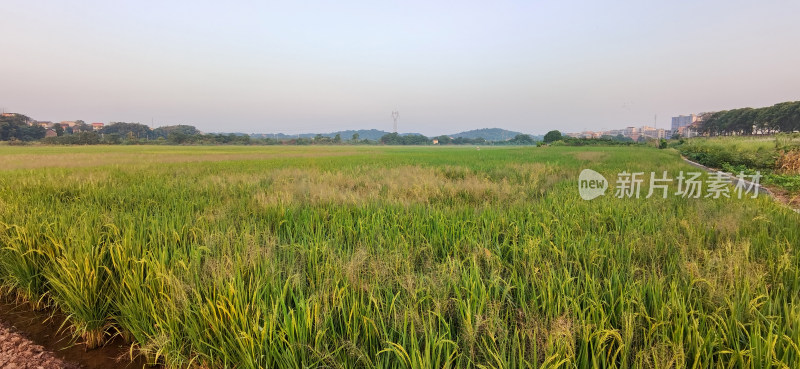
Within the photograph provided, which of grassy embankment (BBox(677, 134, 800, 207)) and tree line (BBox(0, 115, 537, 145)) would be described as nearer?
grassy embankment (BBox(677, 134, 800, 207))

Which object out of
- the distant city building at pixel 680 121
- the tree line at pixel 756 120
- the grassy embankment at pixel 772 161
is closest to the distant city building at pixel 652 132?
the distant city building at pixel 680 121

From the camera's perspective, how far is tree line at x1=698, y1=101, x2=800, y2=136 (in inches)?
2557

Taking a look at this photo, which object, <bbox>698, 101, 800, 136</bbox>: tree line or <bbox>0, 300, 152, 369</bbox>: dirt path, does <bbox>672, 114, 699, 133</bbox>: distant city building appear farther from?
<bbox>0, 300, 152, 369</bbox>: dirt path

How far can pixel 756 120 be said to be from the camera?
73.5 m

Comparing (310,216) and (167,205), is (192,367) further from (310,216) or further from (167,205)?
(167,205)

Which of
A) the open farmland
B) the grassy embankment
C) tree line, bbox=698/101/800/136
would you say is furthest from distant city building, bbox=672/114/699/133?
the open farmland

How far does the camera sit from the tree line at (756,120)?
64.9m

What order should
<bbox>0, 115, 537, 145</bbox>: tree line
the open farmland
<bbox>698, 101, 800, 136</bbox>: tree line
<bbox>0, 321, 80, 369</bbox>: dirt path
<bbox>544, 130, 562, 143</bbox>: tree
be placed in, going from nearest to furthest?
the open farmland
<bbox>0, 321, 80, 369</bbox>: dirt path
<bbox>698, 101, 800, 136</bbox>: tree line
<bbox>0, 115, 537, 145</bbox>: tree line
<bbox>544, 130, 562, 143</bbox>: tree

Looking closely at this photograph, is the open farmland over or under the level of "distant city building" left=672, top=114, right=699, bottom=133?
Result: under

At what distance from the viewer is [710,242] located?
317cm

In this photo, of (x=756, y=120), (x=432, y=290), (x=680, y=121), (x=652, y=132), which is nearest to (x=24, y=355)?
(x=432, y=290)

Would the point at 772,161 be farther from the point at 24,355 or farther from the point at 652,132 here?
the point at 652,132

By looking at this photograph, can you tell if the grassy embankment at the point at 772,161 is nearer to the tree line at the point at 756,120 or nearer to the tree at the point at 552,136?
the tree line at the point at 756,120

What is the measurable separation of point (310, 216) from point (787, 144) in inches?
890
